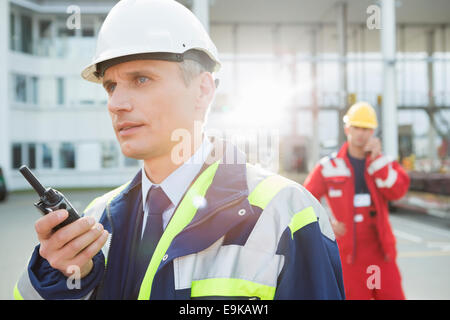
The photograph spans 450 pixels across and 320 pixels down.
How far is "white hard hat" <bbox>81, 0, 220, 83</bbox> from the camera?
1270mm

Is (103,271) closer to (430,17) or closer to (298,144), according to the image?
(430,17)

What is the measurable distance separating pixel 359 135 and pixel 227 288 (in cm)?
292

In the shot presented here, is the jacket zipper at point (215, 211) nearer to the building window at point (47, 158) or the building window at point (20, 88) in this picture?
the building window at point (47, 158)

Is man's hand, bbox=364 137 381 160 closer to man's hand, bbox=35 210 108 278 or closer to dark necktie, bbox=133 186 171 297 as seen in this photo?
dark necktie, bbox=133 186 171 297

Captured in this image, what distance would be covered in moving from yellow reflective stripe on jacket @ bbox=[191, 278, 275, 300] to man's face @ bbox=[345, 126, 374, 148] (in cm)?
285

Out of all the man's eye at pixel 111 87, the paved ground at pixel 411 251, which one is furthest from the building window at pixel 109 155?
the man's eye at pixel 111 87

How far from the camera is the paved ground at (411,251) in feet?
15.9

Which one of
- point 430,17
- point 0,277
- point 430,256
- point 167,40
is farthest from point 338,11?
point 167,40

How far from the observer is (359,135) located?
3701 millimetres

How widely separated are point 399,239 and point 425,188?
254 centimetres

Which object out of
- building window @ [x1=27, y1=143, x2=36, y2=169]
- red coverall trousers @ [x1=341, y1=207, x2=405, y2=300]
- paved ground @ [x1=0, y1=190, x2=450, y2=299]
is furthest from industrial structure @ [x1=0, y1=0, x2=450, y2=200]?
red coverall trousers @ [x1=341, y1=207, x2=405, y2=300]

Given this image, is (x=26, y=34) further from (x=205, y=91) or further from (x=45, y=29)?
(x=205, y=91)

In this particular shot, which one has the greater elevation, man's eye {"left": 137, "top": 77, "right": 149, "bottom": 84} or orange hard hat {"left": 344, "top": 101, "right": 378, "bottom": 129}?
orange hard hat {"left": 344, "top": 101, "right": 378, "bottom": 129}

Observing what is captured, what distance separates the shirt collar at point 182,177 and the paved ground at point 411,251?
13.0ft
